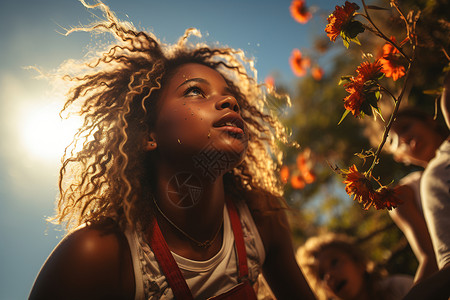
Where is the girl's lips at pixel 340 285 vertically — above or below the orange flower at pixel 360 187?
below

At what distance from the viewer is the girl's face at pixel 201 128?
4.05 feet

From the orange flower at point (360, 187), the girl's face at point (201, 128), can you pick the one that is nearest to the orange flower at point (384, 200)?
the orange flower at point (360, 187)

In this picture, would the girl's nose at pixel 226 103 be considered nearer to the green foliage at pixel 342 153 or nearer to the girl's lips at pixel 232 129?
the girl's lips at pixel 232 129

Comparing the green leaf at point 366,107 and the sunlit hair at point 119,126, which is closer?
the green leaf at point 366,107

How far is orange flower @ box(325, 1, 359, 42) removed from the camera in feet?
3.48

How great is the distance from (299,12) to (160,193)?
5.52 feet

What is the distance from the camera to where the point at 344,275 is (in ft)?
9.39

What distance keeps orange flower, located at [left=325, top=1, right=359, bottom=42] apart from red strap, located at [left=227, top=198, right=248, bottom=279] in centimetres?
93

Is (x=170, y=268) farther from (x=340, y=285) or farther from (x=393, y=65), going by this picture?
(x=340, y=285)

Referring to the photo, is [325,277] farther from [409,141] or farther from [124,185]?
[124,185]

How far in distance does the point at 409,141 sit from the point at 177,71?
1.61 m

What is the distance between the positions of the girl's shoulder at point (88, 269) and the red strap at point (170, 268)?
0.11 metres

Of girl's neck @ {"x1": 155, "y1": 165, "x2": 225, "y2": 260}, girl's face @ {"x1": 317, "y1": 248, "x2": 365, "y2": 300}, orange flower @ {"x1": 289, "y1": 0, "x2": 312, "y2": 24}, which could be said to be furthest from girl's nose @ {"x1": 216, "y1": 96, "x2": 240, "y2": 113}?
girl's face @ {"x1": 317, "y1": 248, "x2": 365, "y2": 300}

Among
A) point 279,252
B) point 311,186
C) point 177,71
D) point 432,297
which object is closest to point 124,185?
point 177,71
